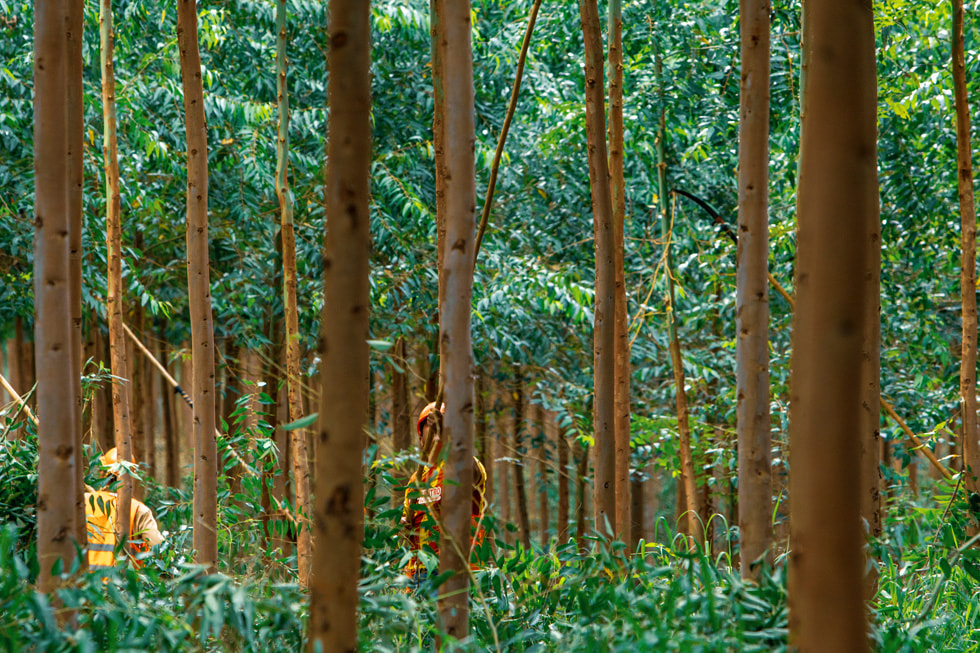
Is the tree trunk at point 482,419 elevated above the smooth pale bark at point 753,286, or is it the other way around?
the smooth pale bark at point 753,286

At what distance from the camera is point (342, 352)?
2162 mm

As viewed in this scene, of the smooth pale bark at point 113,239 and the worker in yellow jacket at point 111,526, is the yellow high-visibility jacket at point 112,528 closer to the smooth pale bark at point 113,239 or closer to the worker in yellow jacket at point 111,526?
the worker in yellow jacket at point 111,526

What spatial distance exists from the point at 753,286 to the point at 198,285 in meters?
2.37

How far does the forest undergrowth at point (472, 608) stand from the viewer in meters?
2.22

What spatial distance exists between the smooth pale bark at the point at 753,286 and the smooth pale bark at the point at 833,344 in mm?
1264

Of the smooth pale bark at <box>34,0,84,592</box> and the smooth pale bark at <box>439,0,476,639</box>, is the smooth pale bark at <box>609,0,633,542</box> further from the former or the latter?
the smooth pale bark at <box>34,0,84,592</box>

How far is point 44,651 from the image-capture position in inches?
81.1

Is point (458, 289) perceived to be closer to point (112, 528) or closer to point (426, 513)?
point (426, 513)

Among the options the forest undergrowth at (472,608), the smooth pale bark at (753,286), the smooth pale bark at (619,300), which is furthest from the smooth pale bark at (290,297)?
the smooth pale bark at (753,286)

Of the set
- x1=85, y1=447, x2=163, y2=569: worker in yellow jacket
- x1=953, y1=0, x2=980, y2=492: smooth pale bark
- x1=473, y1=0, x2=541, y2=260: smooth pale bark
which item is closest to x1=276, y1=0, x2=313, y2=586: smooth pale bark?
x1=85, y1=447, x2=163, y2=569: worker in yellow jacket

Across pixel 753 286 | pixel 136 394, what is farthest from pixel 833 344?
pixel 136 394

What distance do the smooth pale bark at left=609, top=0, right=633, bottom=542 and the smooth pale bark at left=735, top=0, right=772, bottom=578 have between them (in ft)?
2.95

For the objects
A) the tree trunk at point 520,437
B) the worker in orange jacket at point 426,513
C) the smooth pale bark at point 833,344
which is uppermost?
the smooth pale bark at point 833,344

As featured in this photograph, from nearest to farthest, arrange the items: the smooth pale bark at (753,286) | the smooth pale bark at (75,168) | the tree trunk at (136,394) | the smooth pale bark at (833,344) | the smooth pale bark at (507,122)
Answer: the smooth pale bark at (833,344) → the smooth pale bark at (75,168) → the smooth pale bark at (753,286) → the smooth pale bark at (507,122) → the tree trunk at (136,394)
